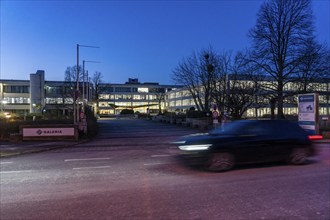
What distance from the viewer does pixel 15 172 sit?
10.4 meters

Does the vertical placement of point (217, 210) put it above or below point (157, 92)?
below

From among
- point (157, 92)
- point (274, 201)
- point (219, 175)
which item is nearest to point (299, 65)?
point (219, 175)

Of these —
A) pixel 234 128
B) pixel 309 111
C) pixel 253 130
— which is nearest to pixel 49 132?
pixel 234 128

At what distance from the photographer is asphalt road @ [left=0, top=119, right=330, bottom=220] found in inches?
227

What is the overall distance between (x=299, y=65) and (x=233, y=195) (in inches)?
1215

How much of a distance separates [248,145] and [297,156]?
6.45 ft

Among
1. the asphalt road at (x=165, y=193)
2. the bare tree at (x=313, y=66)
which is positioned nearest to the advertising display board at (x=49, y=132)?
the asphalt road at (x=165, y=193)

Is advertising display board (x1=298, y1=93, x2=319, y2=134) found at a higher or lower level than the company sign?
higher

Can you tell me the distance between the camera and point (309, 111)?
2152cm

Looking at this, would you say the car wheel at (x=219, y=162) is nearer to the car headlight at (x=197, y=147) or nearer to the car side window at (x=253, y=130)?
the car headlight at (x=197, y=147)

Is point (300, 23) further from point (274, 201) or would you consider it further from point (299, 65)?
point (274, 201)

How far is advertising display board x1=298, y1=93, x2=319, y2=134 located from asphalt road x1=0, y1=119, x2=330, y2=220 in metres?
11.1

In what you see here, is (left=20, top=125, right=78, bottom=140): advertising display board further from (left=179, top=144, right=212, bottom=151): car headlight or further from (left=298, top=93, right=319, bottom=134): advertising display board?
(left=298, top=93, right=319, bottom=134): advertising display board

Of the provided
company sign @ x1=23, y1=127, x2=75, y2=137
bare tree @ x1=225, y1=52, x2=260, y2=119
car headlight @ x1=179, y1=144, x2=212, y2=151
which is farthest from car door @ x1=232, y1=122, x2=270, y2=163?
bare tree @ x1=225, y1=52, x2=260, y2=119
